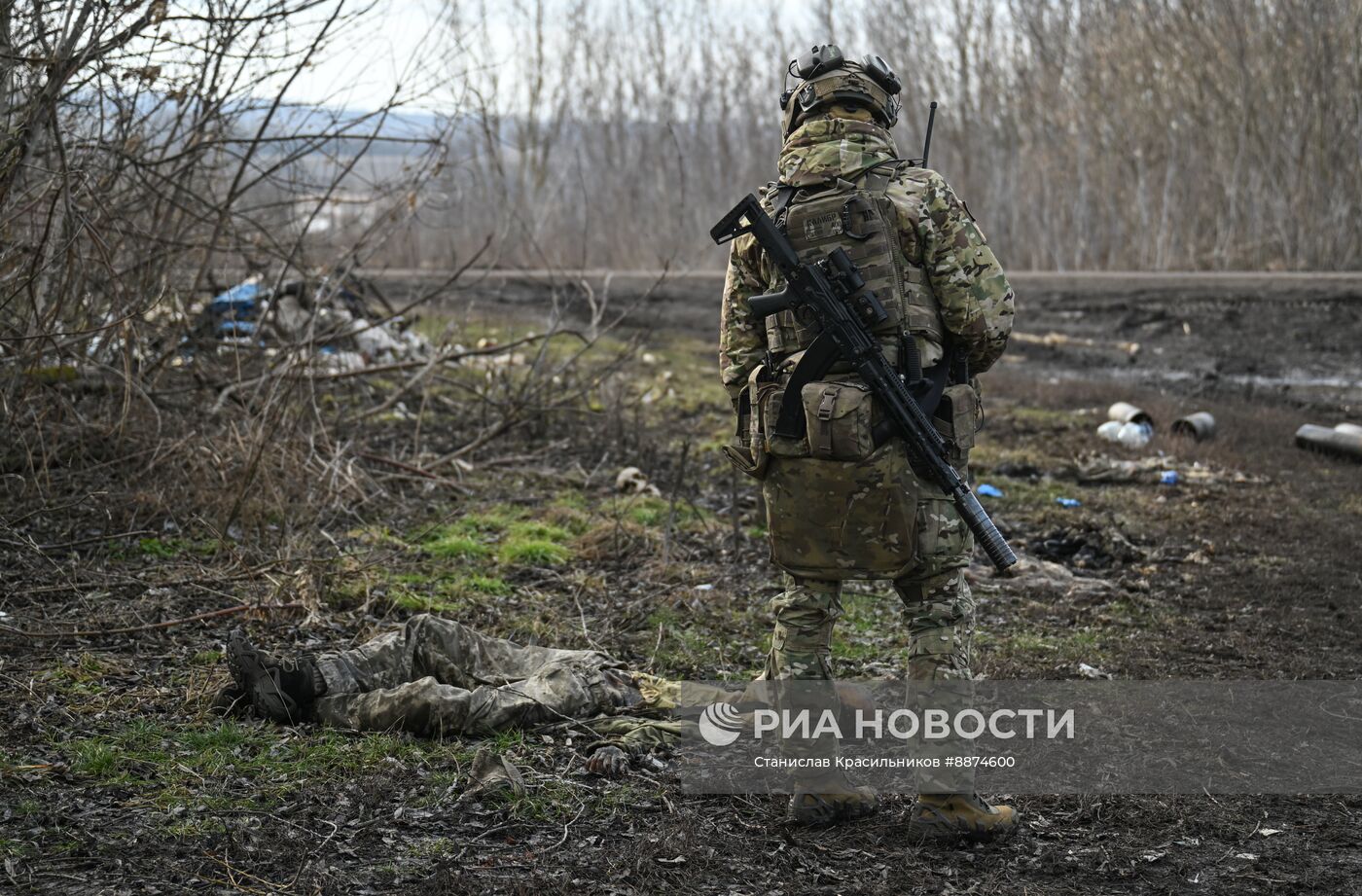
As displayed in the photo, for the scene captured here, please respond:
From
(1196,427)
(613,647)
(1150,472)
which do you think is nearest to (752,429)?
(613,647)

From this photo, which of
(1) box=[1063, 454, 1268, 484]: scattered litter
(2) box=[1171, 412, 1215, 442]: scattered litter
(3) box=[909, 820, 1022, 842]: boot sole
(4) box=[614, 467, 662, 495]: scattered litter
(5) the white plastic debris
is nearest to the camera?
(3) box=[909, 820, 1022, 842]: boot sole

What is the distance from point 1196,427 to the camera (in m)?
8.79

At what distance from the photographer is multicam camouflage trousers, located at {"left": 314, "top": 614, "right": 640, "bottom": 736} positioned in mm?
3793

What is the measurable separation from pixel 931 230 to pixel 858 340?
0.35 meters

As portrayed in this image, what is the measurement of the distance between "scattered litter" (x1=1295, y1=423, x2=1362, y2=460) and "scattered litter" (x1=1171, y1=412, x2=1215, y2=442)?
0.60 metres

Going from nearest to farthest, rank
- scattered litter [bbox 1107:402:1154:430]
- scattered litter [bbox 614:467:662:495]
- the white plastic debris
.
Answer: the white plastic debris
scattered litter [bbox 614:467:662:495]
scattered litter [bbox 1107:402:1154:430]

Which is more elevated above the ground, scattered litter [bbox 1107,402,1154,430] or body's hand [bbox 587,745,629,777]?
scattered litter [bbox 1107,402,1154,430]

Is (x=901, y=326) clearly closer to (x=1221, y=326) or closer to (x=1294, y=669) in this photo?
(x=1294, y=669)

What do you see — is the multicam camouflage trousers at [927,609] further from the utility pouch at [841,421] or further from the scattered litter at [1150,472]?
the scattered litter at [1150,472]

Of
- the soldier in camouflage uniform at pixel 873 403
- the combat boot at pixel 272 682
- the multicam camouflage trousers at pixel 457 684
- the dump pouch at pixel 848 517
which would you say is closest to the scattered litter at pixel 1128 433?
the multicam camouflage trousers at pixel 457 684

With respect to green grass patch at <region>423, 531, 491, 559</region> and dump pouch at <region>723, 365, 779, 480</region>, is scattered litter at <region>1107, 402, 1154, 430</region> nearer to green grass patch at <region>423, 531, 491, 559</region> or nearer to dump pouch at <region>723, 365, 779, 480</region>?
green grass patch at <region>423, 531, 491, 559</region>

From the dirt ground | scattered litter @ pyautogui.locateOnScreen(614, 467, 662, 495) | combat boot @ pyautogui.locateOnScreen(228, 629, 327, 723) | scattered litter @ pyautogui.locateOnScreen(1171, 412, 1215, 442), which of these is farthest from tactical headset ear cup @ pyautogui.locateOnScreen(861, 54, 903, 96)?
scattered litter @ pyautogui.locateOnScreen(1171, 412, 1215, 442)

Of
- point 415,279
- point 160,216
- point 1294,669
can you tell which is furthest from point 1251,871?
point 415,279

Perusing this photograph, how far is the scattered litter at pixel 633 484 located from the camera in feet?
24.5
